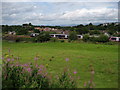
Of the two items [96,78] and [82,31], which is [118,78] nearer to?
[96,78]

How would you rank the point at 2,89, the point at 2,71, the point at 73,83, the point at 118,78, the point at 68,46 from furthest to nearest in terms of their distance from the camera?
the point at 68,46
the point at 118,78
the point at 2,71
the point at 73,83
the point at 2,89

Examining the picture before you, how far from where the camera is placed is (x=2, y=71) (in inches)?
119

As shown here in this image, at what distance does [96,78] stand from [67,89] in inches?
59.7

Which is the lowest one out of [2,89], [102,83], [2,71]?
[102,83]

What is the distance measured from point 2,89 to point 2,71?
0.48m

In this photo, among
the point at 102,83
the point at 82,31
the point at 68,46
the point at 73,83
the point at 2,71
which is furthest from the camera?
the point at 82,31

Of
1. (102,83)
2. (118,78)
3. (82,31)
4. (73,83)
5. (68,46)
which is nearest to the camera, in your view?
(73,83)

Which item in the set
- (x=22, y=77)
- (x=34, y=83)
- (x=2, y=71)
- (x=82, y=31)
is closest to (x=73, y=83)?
(x=34, y=83)

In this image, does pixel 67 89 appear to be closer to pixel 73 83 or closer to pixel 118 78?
pixel 73 83

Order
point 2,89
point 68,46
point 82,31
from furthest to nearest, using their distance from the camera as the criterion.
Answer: point 82,31
point 68,46
point 2,89

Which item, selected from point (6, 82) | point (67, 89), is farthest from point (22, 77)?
point (67, 89)

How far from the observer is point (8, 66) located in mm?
3170

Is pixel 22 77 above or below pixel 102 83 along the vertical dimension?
above

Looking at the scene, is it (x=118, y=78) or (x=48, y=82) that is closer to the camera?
(x=48, y=82)
